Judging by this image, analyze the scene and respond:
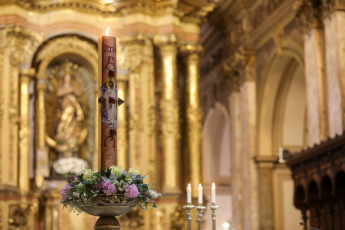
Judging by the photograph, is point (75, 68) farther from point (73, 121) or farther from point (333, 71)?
point (333, 71)

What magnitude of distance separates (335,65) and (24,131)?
6943 mm

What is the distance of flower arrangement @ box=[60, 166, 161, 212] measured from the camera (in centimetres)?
597

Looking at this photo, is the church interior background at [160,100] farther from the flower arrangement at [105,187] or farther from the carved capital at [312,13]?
the flower arrangement at [105,187]

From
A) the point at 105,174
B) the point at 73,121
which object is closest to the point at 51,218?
the point at 73,121

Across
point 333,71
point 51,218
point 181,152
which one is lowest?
point 51,218

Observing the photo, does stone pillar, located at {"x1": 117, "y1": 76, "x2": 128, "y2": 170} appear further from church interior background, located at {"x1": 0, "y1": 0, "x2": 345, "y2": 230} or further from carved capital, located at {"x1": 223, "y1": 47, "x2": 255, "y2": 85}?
carved capital, located at {"x1": 223, "y1": 47, "x2": 255, "y2": 85}

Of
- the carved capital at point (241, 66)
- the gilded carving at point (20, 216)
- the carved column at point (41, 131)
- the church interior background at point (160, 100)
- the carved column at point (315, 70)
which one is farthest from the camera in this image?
the carved capital at point (241, 66)

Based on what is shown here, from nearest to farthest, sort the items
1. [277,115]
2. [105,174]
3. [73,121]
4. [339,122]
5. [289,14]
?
[105,174] → [339,122] → [289,14] → [73,121] → [277,115]

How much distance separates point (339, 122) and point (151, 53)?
552cm

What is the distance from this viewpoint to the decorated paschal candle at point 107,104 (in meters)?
6.23

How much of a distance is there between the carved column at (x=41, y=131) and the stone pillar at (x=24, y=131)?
0.37 meters

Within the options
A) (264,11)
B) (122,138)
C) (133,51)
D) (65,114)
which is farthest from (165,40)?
(65,114)

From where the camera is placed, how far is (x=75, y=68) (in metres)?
17.2

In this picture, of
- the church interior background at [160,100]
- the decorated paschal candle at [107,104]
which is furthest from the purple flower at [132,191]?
the church interior background at [160,100]
